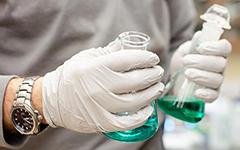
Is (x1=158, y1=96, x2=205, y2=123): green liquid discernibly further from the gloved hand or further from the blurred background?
the blurred background

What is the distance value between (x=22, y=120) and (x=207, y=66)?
1.52ft

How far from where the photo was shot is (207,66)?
1177mm

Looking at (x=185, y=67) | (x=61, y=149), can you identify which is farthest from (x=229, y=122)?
(x=61, y=149)

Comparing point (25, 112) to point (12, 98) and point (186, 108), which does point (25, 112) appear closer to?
point (12, 98)

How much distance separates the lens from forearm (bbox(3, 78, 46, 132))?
963 millimetres

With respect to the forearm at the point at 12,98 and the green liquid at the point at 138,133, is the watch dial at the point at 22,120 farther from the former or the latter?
the green liquid at the point at 138,133

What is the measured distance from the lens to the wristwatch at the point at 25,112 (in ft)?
3.15

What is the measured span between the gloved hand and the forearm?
2 centimetres

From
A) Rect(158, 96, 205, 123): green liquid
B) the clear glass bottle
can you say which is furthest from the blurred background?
the clear glass bottle

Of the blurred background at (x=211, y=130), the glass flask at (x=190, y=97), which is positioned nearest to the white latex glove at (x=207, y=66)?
the glass flask at (x=190, y=97)

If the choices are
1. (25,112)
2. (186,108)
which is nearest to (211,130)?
(186,108)

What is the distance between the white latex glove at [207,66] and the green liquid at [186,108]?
0.08ft

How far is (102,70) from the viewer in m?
0.90

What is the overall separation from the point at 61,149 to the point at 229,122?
1.12m
